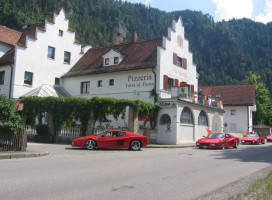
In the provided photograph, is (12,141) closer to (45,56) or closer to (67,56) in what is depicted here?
(45,56)

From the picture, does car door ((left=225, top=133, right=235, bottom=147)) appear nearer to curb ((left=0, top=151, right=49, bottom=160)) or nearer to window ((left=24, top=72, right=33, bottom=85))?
curb ((left=0, top=151, right=49, bottom=160))

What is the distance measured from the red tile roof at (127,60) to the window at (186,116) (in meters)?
5.41

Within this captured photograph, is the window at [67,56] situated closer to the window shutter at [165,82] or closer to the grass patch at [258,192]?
the window shutter at [165,82]

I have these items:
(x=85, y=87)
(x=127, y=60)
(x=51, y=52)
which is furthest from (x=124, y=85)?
(x=51, y=52)

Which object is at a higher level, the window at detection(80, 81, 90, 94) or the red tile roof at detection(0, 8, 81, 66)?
the red tile roof at detection(0, 8, 81, 66)

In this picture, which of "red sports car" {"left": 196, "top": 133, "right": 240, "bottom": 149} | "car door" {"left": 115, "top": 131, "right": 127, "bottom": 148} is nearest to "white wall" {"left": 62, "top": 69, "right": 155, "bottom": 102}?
"red sports car" {"left": 196, "top": 133, "right": 240, "bottom": 149}

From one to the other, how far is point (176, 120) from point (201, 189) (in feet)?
61.7

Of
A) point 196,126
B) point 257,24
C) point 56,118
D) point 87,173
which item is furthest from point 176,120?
point 257,24

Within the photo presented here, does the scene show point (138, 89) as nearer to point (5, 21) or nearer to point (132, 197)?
point (132, 197)

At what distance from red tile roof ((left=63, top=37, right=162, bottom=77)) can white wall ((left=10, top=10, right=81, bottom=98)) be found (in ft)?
5.29

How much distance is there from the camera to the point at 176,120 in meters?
26.0

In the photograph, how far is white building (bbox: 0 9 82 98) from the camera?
3048cm

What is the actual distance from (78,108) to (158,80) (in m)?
8.41

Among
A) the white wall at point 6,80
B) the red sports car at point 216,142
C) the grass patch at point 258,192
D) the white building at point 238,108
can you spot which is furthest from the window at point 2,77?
the white building at point 238,108
